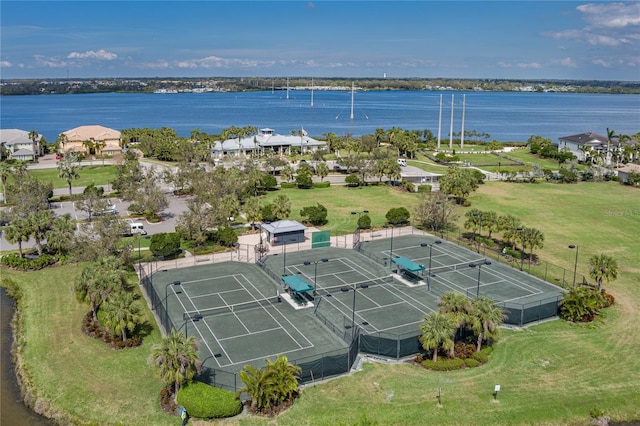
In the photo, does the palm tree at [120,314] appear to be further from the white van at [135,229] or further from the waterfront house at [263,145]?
the waterfront house at [263,145]

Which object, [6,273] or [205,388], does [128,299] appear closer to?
[205,388]

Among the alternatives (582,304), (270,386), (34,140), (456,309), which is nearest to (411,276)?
(456,309)

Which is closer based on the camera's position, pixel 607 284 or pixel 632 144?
pixel 607 284

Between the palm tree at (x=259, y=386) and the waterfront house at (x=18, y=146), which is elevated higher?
the waterfront house at (x=18, y=146)

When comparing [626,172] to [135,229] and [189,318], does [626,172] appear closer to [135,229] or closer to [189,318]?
[135,229]

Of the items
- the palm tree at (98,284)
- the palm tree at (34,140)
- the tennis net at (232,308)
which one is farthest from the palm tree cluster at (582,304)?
the palm tree at (34,140)

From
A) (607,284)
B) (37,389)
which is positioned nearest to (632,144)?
(607,284)
